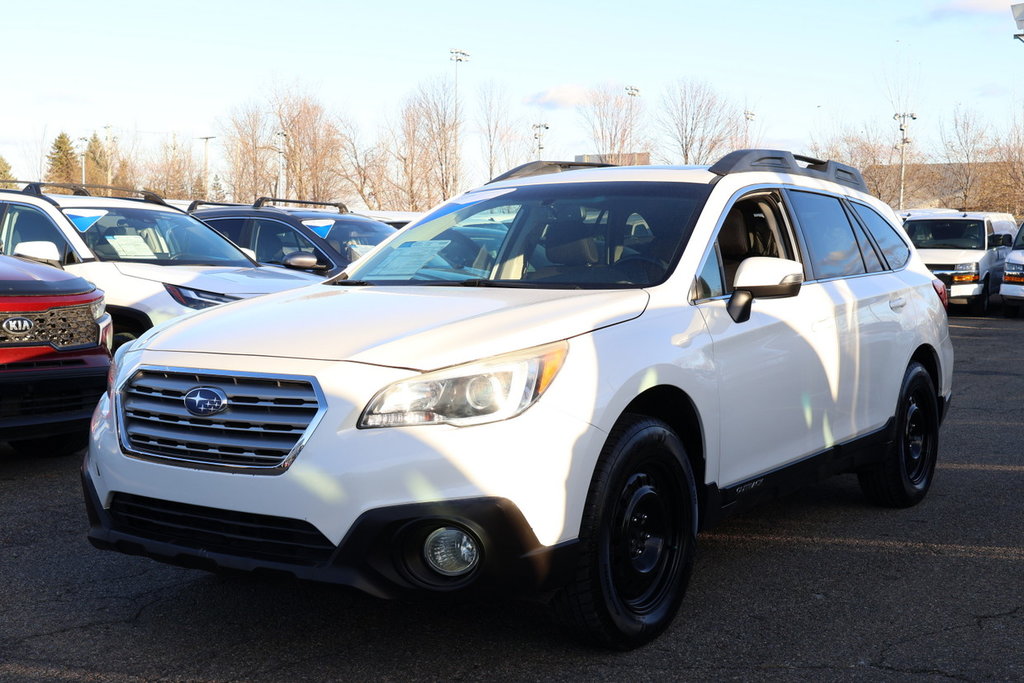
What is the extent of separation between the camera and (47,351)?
20.6ft

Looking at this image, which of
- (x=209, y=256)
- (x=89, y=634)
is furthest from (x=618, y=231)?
(x=209, y=256)

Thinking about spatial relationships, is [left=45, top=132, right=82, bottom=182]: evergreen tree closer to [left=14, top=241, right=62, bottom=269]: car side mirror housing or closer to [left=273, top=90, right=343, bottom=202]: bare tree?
[left=273, top=90, right=343, bottom=202]: bare tree

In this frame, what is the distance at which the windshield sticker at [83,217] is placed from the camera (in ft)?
29.4

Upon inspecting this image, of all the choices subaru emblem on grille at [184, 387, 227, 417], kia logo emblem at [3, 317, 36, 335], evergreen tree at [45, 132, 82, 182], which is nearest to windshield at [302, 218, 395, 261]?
kia logo emblem at [3, 317, 36, 335]

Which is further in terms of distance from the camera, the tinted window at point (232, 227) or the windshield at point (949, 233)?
the windshield at point (949, 233)

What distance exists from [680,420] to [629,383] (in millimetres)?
510

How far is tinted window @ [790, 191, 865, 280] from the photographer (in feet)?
17.1

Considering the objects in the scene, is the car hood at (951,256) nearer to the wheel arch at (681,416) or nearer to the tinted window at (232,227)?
the tinted window at (232,227)

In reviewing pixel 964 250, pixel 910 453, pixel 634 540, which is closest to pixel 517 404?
pixel 634 540

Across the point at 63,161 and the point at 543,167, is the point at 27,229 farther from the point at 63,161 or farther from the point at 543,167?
the point at 63,161

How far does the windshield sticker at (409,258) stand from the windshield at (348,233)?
7.18 m

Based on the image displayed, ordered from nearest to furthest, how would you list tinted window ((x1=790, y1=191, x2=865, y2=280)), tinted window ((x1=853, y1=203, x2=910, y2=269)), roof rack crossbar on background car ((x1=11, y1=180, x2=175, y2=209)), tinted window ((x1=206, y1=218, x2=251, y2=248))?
tinted window ((x1=790, y1=191, x2=865, y2=280)) → tinted window ((x1=853, y1=203, x2=910, y2=269)) → roof rack crossbar on background car ((x1=11, y1=180, x2=175, y2=209)) → tinted window ((x1=206, y1=218, x2=251, y2=248))

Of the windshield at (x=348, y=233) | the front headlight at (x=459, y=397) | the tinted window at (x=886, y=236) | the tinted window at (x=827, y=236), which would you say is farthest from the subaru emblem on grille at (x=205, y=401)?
the windshield at (x=348, y=233)

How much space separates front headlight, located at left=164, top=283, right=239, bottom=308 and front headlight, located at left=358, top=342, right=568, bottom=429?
5.44 metres
